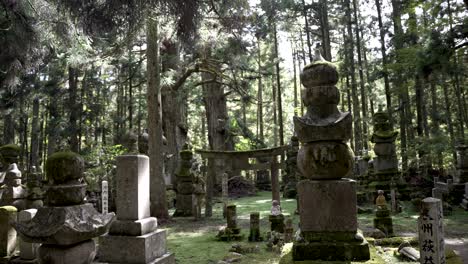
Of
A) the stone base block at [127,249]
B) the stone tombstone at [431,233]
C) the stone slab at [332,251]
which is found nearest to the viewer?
the stone tombstone at [431,233]

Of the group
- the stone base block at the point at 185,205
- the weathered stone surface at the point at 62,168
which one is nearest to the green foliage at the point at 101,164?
the stone base block at the point at 185,205

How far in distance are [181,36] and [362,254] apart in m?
4.98

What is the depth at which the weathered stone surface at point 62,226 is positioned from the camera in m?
3.40

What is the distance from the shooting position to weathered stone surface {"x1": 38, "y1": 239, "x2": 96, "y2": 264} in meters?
3.45

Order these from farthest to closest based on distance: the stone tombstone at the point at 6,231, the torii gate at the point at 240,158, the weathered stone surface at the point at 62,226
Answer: the torii gate at the point at 240,158
the stone tombstone at the point at 6,231
the weathered stone surface at the point at 62,226

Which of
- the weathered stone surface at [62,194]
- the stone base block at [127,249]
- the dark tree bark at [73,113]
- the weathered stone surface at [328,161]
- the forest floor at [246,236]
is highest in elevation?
the dark tree bark at [73,113]

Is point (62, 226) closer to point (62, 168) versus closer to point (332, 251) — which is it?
point (62, 168)

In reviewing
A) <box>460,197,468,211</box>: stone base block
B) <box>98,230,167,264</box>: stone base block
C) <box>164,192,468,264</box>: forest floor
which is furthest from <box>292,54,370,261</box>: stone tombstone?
<box>460,197,468,211</box>: stone base block

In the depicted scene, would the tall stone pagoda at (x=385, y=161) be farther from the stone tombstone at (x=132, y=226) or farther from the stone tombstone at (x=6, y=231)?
the stone tombstone at (x=6, y=231)

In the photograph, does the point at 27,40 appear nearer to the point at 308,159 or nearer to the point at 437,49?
the point at 308,159

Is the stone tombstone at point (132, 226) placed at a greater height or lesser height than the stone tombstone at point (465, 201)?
greater

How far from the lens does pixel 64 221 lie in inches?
135

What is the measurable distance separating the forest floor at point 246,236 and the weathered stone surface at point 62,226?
9.38 ft

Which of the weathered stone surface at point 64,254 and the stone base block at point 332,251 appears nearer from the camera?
the weathered stone surface at point 64,254
